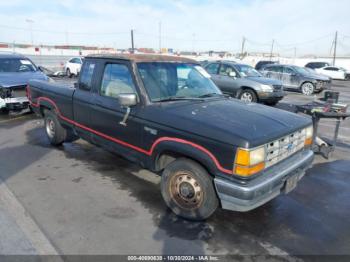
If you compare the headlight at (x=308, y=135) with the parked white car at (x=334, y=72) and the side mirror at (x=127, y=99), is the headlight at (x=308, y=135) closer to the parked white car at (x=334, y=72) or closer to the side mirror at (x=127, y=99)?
the side mirror at (x=127, y=99)

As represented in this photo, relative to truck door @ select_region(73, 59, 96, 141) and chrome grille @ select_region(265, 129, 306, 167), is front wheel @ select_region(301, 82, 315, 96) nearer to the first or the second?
chrome grille @ select_region(265, 129, 306, 167)

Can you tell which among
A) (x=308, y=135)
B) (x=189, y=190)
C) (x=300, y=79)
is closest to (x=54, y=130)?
(x=189, y=190)

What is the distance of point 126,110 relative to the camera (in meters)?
3.87

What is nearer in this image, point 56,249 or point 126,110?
point 56,249

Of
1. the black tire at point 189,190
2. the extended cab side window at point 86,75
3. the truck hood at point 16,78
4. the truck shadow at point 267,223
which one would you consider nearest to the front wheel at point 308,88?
the truck shadow at point 267,223

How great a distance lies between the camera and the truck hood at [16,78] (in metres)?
8.31

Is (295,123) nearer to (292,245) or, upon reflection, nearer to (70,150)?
(292,245)

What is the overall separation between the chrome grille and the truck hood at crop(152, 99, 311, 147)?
8 cm

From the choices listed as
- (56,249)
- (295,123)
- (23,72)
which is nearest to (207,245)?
(56,249)

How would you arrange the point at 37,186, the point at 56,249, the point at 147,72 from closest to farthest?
the point at 56,249 → the point at 147,72 → the point at 37,186

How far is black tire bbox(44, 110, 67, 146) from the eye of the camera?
227 inches

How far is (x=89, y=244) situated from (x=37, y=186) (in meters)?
1.77

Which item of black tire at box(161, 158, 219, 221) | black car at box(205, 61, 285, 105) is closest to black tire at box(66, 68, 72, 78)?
black car at box(205, 61, 285, 105)

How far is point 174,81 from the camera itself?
4078 mm
